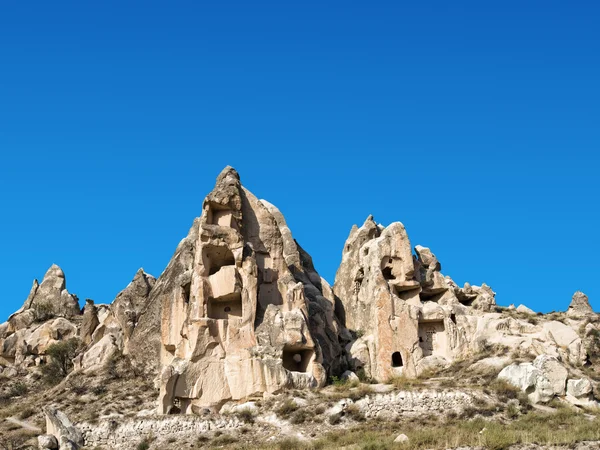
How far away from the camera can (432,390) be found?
3697 cm

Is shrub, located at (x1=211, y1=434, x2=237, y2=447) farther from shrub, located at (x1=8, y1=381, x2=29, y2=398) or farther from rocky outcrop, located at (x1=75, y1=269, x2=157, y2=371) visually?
shrub, located at (x1=8, y1=381, x2=29, y2=398)

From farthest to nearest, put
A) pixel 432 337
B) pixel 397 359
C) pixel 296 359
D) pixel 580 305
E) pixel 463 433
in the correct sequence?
pixel 580 305 < pixel 432 337 < pixel 397 359 < pixel 296 359 < pixel 463 433

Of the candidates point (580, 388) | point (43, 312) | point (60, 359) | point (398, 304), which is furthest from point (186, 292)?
point (43, 312)

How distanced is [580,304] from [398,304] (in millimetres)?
15833

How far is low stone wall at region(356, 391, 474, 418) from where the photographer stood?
36094 mm

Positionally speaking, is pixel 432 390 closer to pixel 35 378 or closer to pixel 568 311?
pixel 568 311

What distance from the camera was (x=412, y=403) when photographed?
120 ft

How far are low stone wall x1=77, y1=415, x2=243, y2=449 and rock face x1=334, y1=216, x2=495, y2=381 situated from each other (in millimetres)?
12096

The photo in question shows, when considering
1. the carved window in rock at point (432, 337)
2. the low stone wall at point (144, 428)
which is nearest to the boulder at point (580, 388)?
the carved window in rock at point (432, 337)

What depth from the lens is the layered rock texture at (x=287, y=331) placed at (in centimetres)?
3922

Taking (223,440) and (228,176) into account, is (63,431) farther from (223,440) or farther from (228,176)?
(228,176)

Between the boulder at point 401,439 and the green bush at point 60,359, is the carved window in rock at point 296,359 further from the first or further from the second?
the green bush at point 60,359

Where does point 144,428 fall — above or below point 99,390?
below

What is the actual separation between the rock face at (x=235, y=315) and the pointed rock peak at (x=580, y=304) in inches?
674
